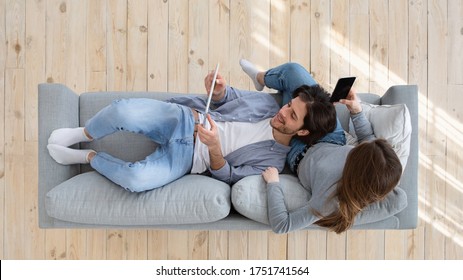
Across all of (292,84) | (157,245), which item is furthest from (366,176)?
(157,245)

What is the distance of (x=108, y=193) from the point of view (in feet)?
5.06

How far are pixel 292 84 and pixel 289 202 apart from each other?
1.59 feet

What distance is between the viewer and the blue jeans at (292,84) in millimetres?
1654

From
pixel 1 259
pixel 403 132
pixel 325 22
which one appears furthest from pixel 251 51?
pixel 1 259

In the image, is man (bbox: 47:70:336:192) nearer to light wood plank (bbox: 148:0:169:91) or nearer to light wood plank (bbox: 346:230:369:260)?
light wood plank (bbox: 148:0:169:91)

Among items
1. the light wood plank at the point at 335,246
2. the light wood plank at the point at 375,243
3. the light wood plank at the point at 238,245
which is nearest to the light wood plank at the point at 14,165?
the light wood plank at the point at 238,245

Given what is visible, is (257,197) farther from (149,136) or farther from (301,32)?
(301,32)

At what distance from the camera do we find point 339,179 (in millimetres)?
1451

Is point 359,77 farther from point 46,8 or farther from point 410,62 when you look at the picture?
point 46,8

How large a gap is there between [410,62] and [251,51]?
2.76 ft

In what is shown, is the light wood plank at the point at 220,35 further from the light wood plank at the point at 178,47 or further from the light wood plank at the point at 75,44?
the light wood plank at the point at 75,44

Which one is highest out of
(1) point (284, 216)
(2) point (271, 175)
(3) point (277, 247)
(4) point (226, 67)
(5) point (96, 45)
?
(5) point (96, 45)

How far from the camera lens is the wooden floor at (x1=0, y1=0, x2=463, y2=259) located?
2.09 m
